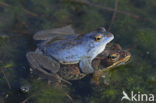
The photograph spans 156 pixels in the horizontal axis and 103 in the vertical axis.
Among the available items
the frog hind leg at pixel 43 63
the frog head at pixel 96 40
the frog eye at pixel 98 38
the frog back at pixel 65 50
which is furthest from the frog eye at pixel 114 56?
the frog hind leg at pixel 43 63

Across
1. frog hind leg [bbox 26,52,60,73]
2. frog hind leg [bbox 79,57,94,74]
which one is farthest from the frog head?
frog hind leg [bbox 26,52,60,73]

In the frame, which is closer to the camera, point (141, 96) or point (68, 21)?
point (141, 96)

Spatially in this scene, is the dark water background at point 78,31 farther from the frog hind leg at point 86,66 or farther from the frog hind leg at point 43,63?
the frog hind leg at point 43,63

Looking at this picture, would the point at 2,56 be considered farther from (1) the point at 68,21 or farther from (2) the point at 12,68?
(1) the point at 68,21

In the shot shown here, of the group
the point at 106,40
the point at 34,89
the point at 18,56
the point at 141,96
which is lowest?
the point at 141,96

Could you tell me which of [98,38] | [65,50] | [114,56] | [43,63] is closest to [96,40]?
[98,38]

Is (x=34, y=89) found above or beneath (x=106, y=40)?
beneath

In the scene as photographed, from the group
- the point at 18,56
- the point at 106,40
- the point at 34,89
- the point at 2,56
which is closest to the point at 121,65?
the point at 106,40
